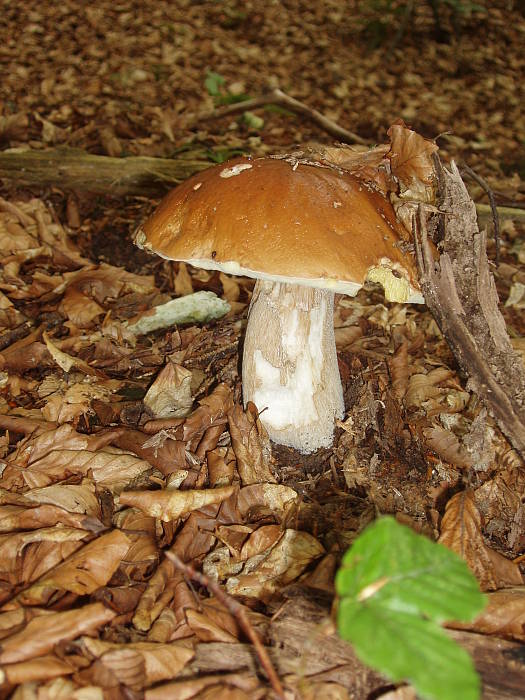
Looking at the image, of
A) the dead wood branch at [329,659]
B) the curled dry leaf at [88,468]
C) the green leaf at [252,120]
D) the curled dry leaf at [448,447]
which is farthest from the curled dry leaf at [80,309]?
the green leaf at [252,120]

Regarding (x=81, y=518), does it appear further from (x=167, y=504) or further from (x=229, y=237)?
(x=229, y=237)

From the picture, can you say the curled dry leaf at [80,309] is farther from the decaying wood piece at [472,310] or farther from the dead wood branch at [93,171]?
the decaying wood piece at [472,310]

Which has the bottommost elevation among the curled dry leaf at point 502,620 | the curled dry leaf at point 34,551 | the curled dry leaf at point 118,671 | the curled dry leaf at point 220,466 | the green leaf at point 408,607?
the curled dry leaf at point 220,466

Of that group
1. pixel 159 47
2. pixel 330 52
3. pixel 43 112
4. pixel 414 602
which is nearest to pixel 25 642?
pixel 414 602

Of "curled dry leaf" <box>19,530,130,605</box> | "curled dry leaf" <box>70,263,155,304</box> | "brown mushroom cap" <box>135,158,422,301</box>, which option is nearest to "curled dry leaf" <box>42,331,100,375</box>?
"curled dry leaf" <box>70,263,155,304</box>

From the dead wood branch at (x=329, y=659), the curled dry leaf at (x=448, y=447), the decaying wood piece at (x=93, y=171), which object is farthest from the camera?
the decaying wood piece at (x=93, y=171)

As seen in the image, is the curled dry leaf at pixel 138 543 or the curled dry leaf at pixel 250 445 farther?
the curled dry leaf at pixel 250 445

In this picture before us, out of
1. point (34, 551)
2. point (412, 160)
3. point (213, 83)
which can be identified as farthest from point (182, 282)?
point (213, 83)
